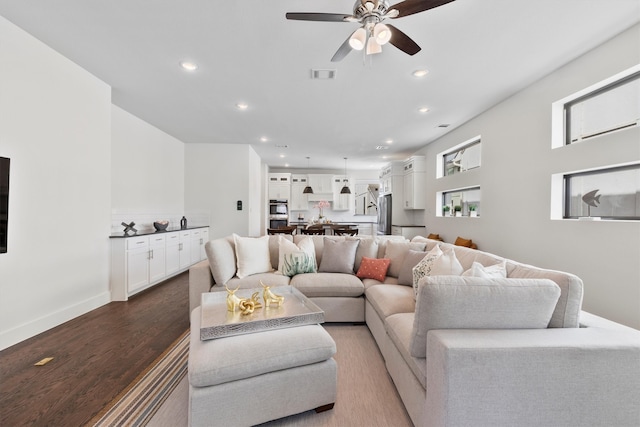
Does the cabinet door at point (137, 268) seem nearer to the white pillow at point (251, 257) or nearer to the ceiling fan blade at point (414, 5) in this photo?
the white pillow at point (251, 257)

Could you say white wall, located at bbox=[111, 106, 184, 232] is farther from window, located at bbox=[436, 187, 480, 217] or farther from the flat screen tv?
window, located at bbox=[436, 187, 480, 217]

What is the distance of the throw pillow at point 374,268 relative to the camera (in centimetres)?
301

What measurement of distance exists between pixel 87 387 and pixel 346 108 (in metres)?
4.27

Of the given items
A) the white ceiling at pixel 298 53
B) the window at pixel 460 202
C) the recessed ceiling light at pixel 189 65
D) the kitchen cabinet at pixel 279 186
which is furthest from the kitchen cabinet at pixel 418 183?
the recessed ceiling light at pixel 189 65

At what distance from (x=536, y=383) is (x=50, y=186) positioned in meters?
4.23

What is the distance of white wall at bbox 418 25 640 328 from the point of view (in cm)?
245

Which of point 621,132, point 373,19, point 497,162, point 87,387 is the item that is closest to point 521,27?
point 621,132

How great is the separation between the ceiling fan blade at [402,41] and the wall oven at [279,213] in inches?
296

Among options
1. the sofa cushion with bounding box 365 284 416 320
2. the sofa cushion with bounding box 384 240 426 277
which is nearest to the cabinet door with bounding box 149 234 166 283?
the sofa cushion with bounding box 365 284 416 320

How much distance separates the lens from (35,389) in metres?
1.82

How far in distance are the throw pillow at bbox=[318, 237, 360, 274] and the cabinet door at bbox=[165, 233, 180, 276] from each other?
3013mm

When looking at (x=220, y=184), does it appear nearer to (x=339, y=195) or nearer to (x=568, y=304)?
(x=339, y=195)

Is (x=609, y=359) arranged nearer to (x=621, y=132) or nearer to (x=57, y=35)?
(x=621, y=132)

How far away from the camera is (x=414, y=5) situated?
1.76 m
